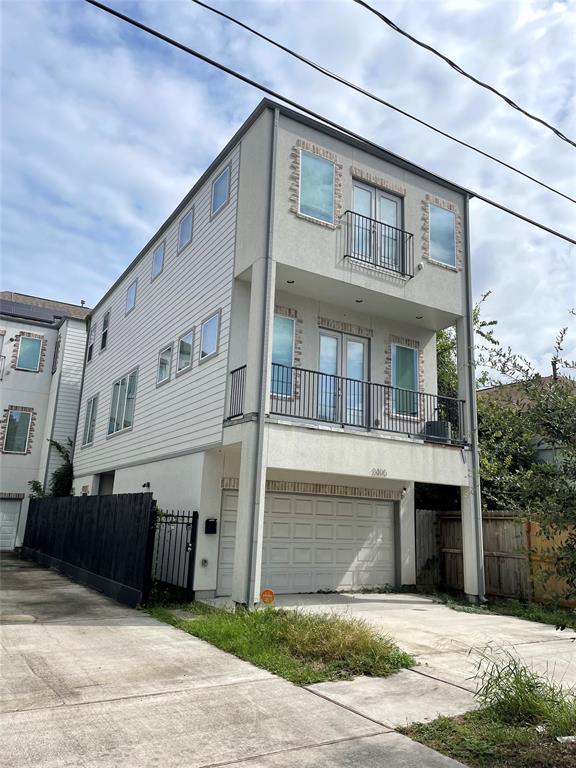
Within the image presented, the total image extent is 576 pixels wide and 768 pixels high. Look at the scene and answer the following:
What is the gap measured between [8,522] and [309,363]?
16113 mm

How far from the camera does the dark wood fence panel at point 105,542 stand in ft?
33.3

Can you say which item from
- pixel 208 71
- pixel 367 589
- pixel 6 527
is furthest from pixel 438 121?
pixel 6 527

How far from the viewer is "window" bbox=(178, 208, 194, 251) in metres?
14.5

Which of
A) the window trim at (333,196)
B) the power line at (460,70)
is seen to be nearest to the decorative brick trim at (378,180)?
the window trim at (333,196)

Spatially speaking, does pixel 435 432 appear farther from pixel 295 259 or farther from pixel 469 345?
pixel 295 259

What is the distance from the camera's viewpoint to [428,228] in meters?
13.1

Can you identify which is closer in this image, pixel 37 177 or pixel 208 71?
pixel 208 71

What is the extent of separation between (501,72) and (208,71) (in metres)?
3.25

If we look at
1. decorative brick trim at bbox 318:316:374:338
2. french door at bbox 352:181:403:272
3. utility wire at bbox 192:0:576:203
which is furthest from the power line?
decorative brick trim at bbox 318:316:374:338

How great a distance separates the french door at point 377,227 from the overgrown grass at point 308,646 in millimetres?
7200

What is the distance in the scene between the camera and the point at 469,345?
12945 millimetres

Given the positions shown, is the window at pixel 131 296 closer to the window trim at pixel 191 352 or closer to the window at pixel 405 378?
the window trim at pixel 191 352

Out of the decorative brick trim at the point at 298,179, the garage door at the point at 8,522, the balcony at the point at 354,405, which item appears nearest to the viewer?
the decorative brick trim at the point at 298,179

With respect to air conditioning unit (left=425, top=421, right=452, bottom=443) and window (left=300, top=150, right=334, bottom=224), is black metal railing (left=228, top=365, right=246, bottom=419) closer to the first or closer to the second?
window (left=300, top=150, right=334, bottom=224)
